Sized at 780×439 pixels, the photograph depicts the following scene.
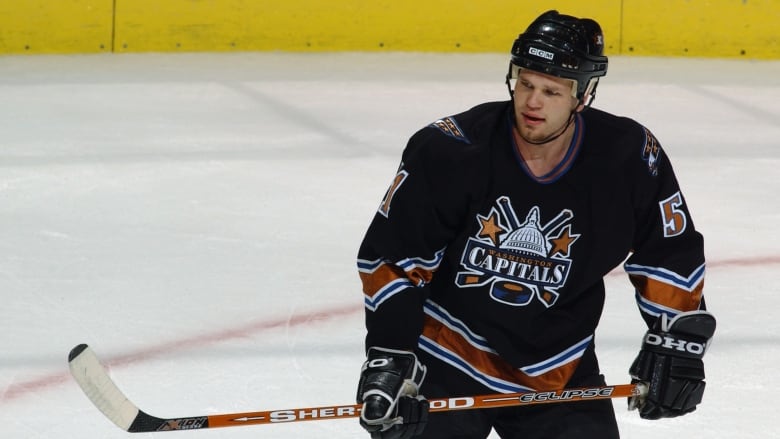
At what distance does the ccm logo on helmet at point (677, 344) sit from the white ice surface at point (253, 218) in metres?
0.64

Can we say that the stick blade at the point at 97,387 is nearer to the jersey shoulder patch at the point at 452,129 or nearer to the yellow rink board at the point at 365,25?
the jersey shoulder patch at the point at 452,129

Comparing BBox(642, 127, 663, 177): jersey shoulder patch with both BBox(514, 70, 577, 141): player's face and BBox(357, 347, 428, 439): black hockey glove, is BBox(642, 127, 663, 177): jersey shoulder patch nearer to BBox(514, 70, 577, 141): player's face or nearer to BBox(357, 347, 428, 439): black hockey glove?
BBox(514, 70, 577, 141): player's face

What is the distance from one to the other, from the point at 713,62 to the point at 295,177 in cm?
328

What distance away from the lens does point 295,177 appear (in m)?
4.68

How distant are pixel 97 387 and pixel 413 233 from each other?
22.5 inches

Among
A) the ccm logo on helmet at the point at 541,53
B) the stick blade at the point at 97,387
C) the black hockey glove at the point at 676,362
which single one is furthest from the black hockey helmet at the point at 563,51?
the stick blade at the point at 97,387

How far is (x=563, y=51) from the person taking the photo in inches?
78.1

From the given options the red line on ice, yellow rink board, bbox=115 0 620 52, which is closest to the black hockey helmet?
the red line on ice

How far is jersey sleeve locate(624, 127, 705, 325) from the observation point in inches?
80.7

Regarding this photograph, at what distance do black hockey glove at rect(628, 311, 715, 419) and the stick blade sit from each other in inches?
33.2

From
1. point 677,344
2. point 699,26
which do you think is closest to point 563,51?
point 677,344

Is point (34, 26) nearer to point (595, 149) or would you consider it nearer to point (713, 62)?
point (713, 62)

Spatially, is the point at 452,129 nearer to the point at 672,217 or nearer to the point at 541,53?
the point at 541,53

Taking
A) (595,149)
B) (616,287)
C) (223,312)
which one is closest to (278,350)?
(223,312)
